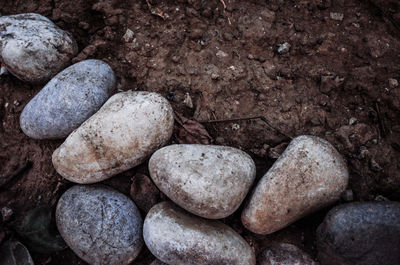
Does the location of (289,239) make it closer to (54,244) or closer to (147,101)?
(147,101)

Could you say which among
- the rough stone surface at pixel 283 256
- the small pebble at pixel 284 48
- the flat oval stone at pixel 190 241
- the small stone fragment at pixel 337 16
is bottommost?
the rough stone surface at pixel 283 256

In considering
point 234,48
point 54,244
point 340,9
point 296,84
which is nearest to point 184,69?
point 234,48

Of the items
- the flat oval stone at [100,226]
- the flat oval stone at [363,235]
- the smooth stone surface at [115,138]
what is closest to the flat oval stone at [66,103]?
the smooth stone surface at [115,138]

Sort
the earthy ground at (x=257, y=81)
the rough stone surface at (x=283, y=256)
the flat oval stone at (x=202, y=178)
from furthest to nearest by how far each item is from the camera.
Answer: the earthy ground at (x=257, y=81), the rough stone surface at (x=283, y=256), the flat oval stone at (x=202, y=178)

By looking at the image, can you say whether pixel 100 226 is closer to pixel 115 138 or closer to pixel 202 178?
pixel 115 138

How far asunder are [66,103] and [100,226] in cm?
88

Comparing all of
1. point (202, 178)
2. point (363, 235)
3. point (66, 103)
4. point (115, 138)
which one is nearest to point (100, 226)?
point (115, 138)

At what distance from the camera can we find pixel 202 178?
6.40 ft

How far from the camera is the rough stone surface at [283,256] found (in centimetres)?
204

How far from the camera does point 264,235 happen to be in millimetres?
2209

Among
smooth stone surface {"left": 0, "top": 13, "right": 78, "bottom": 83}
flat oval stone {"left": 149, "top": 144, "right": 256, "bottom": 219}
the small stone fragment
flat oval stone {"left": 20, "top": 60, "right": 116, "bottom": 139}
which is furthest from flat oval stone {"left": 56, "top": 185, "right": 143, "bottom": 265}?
the small stone fragment

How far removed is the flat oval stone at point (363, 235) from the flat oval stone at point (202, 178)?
0.57 m

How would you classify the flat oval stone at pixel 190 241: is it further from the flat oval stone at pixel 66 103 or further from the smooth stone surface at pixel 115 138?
the flat oval stone at pixel 66 103

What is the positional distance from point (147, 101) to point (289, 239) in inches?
53.0
